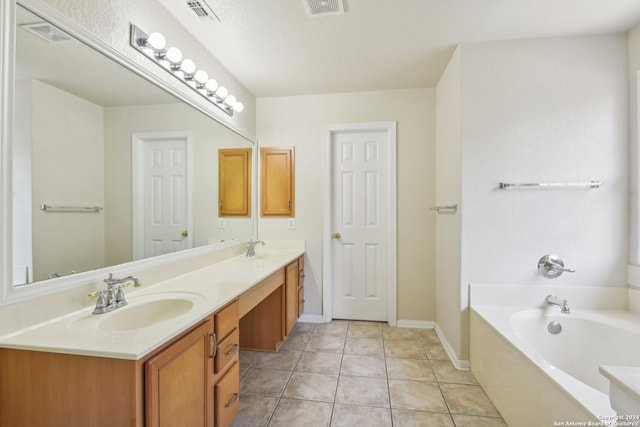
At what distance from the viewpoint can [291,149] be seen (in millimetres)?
2889

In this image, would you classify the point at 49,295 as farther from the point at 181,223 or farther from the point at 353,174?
the point at 353,174

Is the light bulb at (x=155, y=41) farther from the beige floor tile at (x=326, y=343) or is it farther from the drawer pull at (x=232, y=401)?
the beige floor tile at (x=326, y=343)

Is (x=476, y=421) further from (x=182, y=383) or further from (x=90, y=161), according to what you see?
(x=90, y=161)

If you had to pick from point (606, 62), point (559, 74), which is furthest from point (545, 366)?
point (606, 62)

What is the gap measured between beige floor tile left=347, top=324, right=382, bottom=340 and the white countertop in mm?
1322

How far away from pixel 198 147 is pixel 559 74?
2566mm

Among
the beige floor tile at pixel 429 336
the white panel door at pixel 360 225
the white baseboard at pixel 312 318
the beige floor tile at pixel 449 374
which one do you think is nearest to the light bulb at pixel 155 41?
the white panel door at pixel 360 225

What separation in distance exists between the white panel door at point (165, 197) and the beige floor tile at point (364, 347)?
1.55 metres

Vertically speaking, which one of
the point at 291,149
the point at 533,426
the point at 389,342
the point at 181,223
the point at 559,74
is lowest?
the point at 389,342

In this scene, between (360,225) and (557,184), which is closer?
(557,184)

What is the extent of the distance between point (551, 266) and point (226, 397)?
2.16 m

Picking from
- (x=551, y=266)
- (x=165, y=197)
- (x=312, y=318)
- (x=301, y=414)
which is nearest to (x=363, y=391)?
(x=301, y=414)

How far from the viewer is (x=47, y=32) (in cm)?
104

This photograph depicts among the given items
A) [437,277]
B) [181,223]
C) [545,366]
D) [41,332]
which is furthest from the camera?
[437,277]
